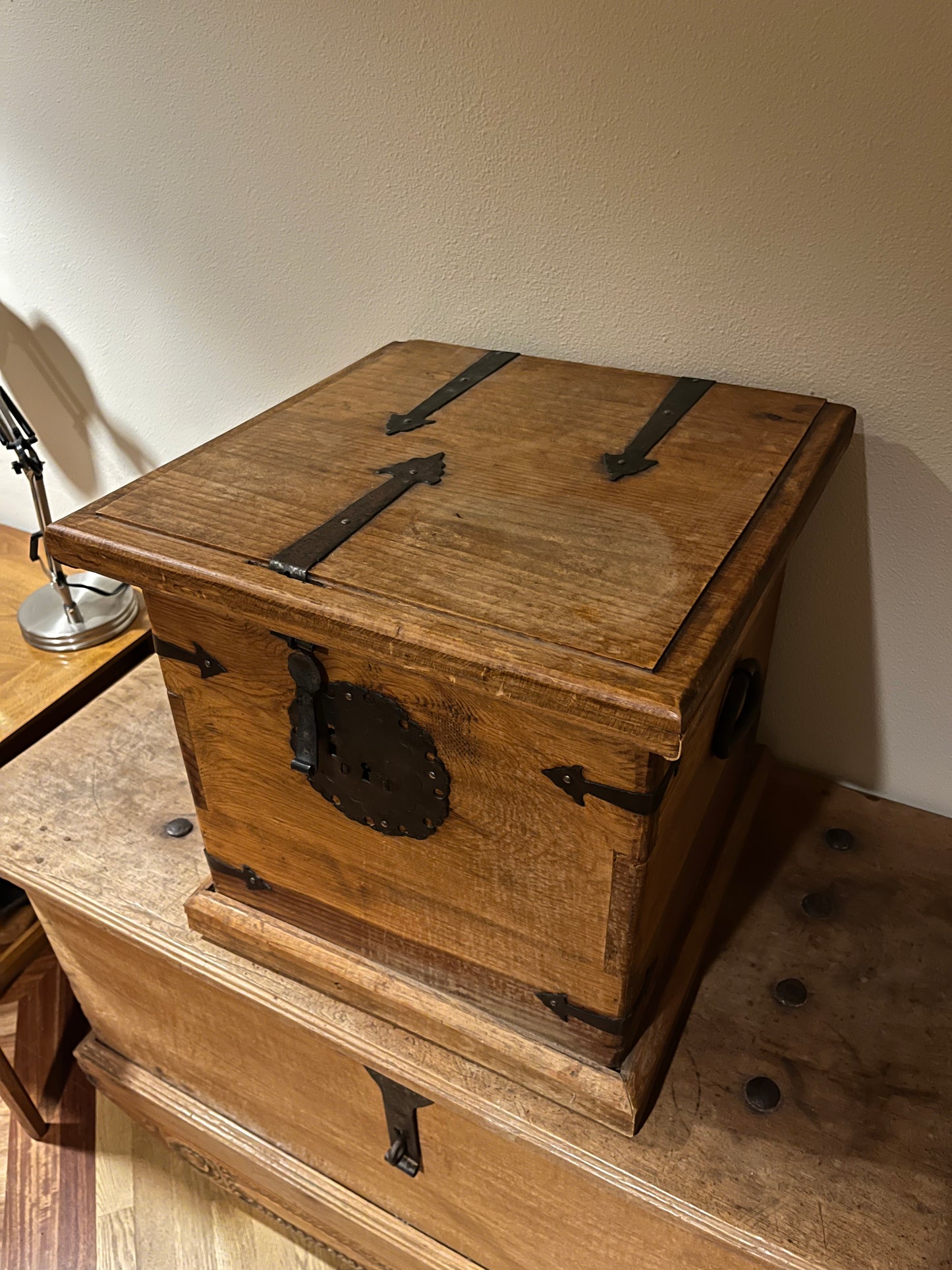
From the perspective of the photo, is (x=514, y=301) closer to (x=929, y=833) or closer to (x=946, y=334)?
(x=946, y=334)

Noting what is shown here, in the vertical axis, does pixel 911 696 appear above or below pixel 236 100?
below

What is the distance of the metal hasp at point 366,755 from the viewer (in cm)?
70

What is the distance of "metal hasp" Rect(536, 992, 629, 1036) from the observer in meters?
0.76

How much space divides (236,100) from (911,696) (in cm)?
103

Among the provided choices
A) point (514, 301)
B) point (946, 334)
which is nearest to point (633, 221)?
point (514, 301)

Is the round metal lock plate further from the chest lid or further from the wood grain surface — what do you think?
the wood grain surface

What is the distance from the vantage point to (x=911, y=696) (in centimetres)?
104

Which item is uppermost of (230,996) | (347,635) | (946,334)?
(946,334)

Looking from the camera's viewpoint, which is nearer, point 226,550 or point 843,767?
point 226,550

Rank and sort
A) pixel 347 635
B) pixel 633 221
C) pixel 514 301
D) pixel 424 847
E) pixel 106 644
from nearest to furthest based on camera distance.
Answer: pixel 347 635, pixel 424 847, pixel 633 221, pixel 514 301, pixel 106 644

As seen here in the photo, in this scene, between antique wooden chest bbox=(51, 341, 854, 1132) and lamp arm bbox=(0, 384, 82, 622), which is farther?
lamp arm bbox=(0, 384, 82, 622)

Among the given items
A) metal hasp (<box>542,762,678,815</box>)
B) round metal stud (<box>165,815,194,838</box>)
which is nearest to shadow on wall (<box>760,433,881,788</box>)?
metal hasp (<box>542,762,678,815</box>)

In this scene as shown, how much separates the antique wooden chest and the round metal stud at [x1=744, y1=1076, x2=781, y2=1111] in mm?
82

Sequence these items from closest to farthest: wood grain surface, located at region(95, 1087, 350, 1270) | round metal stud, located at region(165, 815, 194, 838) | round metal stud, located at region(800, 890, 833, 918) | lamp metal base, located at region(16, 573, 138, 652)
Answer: round metal stud, located at region(800, 890, 833, 918), round metal stud, located at region(165, 815, 194, 838), wood grain surface, located at region(95, 1087, 350, 1270), lamp metal base, located at region(16, 573, 138, 652)
